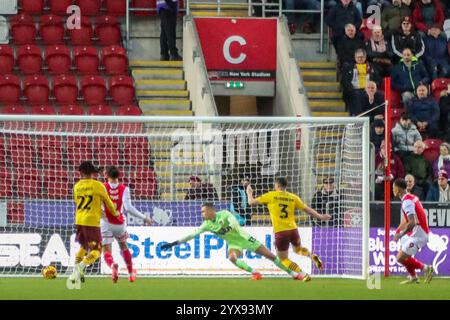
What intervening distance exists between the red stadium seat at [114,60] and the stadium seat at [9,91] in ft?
6.00

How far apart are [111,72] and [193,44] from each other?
1.59 m

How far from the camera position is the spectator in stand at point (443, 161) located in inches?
1041

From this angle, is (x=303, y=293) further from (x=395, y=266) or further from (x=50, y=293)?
(x=395, y=266)

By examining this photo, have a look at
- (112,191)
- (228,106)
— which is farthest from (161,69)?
(112,191)

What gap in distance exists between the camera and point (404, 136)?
26500 millimetres

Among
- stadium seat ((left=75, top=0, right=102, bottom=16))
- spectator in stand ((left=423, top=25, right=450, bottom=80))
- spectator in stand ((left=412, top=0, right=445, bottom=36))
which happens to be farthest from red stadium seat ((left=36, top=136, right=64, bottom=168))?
spectator in stand ((left=412, top=0, right=445, bottom=36))

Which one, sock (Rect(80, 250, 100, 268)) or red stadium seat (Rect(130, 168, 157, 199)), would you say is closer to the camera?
sock (Rect(80, 250, 100, 268))

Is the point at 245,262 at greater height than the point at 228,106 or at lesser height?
lesser

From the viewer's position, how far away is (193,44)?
2792cm

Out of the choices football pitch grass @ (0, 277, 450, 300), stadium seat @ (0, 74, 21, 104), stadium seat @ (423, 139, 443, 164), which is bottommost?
football pitch grass @ (0, 277, 450, 300)

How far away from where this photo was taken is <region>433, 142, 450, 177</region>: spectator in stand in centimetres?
2645

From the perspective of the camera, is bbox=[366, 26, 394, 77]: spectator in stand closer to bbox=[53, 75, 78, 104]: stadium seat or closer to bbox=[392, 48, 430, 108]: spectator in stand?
bbox=[392, 48, 430, 108]: spectator in stand

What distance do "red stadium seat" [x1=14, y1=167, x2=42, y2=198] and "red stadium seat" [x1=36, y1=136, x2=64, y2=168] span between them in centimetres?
23

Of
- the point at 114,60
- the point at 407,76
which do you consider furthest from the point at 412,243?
the point at 114,60
